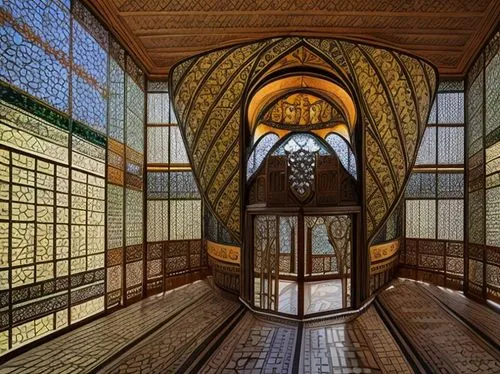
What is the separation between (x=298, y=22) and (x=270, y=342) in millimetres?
3263

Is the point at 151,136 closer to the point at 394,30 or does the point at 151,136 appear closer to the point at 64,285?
the point at 64,285

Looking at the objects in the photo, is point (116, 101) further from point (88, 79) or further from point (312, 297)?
point (312, 297)

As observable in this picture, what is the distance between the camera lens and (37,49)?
247 centimetres

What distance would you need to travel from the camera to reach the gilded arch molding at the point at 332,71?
342 centimetres

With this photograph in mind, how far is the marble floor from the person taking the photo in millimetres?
2234

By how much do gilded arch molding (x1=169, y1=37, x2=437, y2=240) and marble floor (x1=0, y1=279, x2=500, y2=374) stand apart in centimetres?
96

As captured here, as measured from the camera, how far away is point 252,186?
12.2 ft

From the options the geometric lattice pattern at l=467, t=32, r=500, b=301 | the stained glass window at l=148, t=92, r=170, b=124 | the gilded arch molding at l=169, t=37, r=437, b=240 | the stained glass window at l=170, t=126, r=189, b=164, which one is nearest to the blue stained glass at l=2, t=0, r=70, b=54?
the gilded arch molding at l=169, t=37, r=437, b=240

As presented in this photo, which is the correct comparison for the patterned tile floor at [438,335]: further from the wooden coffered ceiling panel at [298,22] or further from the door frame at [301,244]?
the wooden coffered ceiling panel at [298,22]

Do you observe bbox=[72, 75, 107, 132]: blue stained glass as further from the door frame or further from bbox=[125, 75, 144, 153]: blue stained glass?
the door frame

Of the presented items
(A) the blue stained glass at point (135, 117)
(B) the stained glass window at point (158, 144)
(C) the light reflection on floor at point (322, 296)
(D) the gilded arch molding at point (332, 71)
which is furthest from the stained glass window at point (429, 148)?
(A) the blue stained glass at point (135, 117)

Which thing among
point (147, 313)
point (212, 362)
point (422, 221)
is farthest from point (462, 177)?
point (147, 313)

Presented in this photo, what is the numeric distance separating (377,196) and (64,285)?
320cm

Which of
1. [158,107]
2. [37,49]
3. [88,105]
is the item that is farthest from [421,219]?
[37,49]
